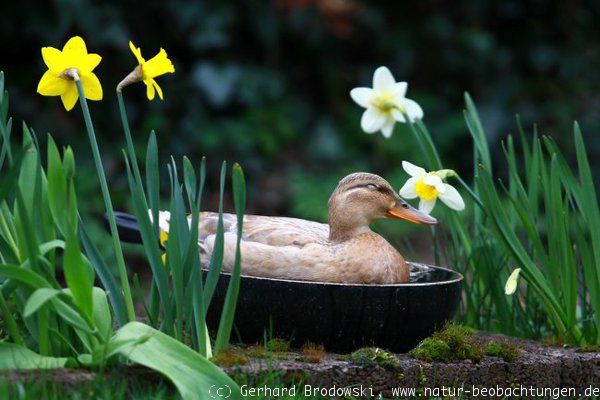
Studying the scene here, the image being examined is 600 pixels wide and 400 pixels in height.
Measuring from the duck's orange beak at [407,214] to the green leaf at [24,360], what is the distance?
934mm

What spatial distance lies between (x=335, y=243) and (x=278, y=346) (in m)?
0.30

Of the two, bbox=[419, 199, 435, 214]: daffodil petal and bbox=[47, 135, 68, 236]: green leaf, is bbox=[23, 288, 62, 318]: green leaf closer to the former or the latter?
bbox=[47, 135, 68, 236]: green leaf

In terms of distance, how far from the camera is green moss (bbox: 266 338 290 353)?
2.44 meters

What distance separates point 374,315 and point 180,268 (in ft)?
1.55

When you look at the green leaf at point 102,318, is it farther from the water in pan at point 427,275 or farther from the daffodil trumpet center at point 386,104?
the daffodil trumpet center at point 386,104

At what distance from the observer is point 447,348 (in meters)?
2.54

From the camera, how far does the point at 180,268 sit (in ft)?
7.49

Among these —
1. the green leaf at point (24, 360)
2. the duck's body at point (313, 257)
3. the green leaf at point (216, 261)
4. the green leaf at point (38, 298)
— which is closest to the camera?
the green leaf at point (38, 298)

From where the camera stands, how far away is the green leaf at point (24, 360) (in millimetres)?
2131

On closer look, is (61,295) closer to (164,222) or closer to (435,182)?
(164,222)

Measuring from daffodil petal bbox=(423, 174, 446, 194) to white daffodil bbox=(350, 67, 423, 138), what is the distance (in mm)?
451

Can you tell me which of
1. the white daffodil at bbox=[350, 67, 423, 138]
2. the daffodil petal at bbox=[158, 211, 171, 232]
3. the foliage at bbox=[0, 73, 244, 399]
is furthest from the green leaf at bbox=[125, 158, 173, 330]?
the white daffodil at bbox=[350, 67, 423, 138]

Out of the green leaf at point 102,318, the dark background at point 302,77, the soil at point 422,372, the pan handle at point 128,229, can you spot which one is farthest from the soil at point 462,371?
the dark background at point 302,77

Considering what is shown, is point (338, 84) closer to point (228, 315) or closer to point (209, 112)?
point (209, 112)
